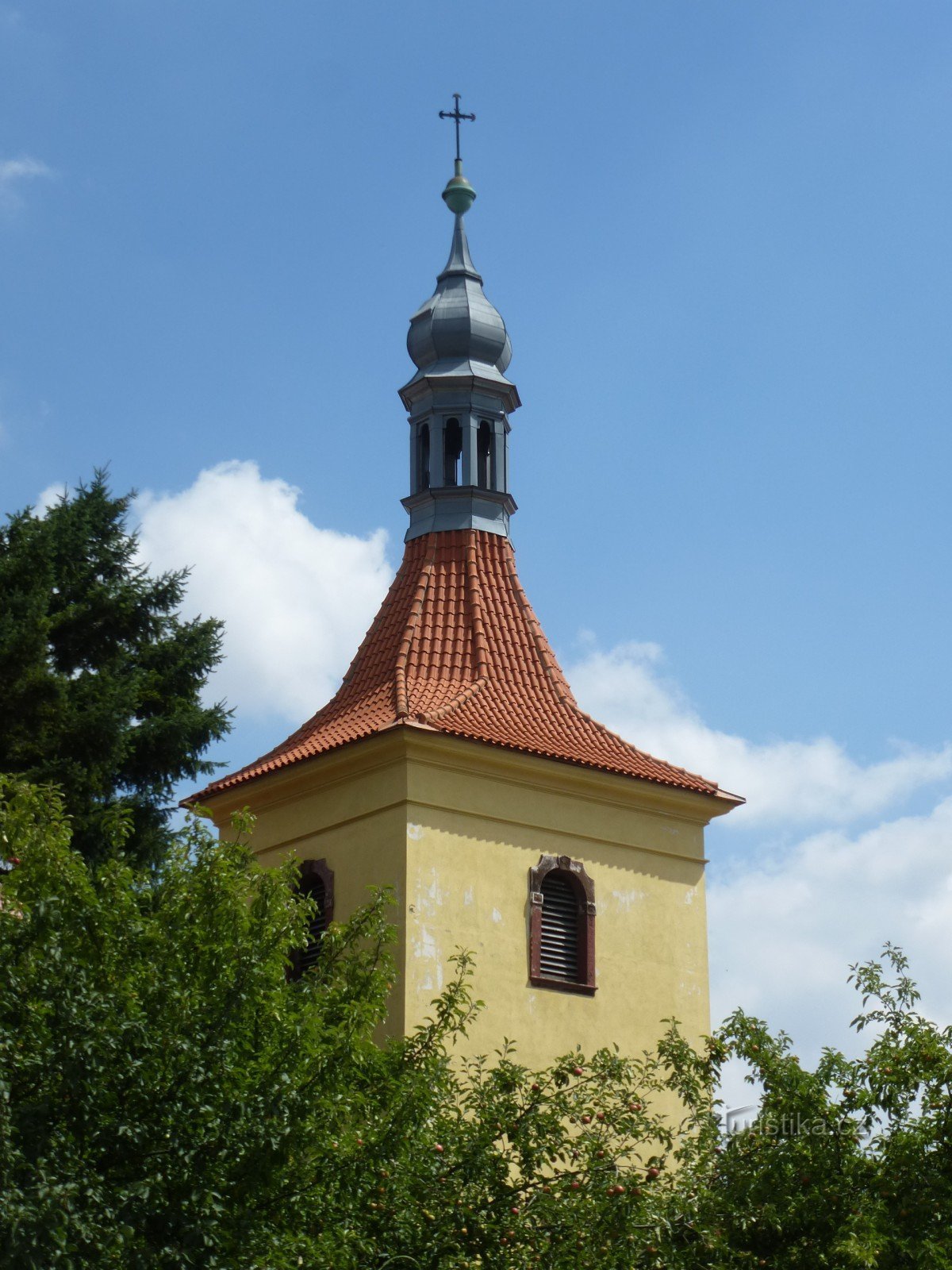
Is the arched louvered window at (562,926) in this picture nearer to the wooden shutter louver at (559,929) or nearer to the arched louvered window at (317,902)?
the wooden shutter louver at (559,929)

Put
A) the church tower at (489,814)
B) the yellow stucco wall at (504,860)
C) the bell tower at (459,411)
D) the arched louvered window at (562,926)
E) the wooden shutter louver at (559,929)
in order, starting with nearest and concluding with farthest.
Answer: the yellow stucco wall at (504,860), the church tower at (489,814), the arched louvered window at (562,926), the wooden shutter louver at (559,929), the bell tower at (459,411)

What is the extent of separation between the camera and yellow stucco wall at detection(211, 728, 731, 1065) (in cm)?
2197

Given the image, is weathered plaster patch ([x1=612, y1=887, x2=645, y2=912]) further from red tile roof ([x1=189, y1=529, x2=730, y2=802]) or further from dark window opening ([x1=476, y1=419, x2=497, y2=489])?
dark window opening ([x1=476, y1=419, x2=497, y2=489])

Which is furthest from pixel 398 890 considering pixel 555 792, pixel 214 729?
pixel 214 729

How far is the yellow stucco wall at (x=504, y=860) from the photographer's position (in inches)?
865

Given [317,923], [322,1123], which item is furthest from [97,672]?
[322,1123]

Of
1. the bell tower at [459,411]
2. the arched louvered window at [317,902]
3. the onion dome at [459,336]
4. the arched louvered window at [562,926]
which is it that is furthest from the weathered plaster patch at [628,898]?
the onion dome at [459,336]

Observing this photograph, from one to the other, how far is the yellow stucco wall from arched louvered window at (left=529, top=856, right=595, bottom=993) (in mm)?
107

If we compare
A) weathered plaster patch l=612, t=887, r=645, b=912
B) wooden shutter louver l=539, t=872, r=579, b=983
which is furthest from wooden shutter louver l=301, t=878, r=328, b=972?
weathered plaster patch l=612, t=887, r=645, b=912

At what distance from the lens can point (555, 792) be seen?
2352 cm

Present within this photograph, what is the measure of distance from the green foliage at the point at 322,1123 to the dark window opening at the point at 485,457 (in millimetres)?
10023

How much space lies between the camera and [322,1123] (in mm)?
13945

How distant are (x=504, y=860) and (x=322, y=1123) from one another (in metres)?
8.97

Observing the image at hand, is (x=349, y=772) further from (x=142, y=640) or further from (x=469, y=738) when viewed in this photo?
(x=142, y=640)
